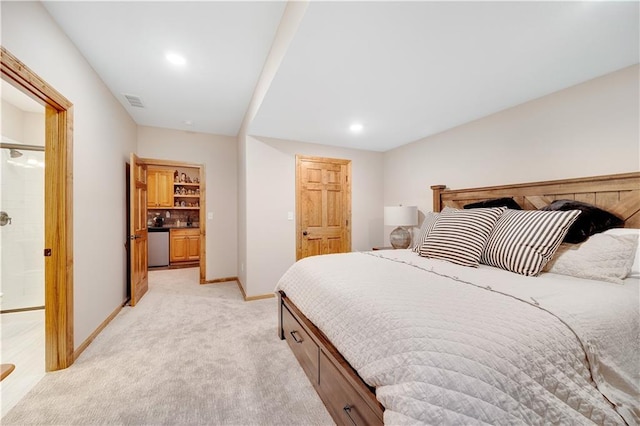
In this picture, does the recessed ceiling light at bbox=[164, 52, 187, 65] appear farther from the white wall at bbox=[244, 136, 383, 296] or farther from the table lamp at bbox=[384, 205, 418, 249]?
the table lamp at bbox=[384, 205, 418, 249]

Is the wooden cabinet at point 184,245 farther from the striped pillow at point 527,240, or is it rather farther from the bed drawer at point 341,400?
the striped pillow at point 527,240

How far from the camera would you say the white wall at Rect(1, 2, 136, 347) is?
161 centimetres

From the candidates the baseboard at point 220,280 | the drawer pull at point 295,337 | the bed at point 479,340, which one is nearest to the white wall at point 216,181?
the baseboard at point 220,280

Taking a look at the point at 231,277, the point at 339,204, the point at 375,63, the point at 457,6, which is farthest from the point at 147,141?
the point at 457,6

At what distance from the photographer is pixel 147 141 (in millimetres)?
3920

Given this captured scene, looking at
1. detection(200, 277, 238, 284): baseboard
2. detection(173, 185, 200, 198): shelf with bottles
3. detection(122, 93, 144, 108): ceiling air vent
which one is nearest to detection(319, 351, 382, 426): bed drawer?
detection(200, 277, 238, 284): baseboard

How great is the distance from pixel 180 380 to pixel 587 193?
133 inches

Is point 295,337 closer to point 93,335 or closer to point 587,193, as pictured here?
point 93,335

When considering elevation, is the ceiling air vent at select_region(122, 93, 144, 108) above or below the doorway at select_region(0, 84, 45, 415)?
above

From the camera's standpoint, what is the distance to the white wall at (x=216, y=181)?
4.07m

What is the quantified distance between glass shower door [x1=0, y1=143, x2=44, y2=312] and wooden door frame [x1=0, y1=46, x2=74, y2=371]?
1.80 m

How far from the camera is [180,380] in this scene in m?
1.75

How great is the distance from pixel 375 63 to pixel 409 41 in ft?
0.95

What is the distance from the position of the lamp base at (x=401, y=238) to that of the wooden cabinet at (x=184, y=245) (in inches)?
180
